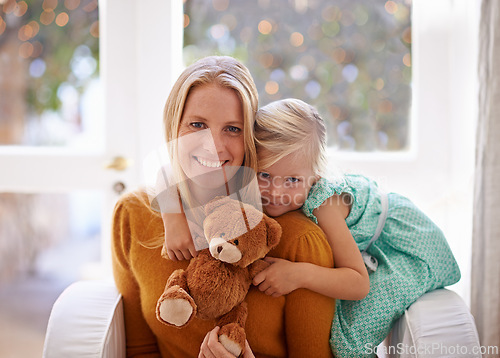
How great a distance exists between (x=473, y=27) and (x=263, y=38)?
0.75 metres

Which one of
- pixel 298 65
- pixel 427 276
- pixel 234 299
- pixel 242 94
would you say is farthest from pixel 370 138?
pixel 234 299

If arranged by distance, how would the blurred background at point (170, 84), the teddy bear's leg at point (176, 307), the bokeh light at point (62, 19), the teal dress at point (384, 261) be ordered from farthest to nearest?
the bokeh light at point (62, 19), the blurred background at point (170, 84), the teal dress at point (384, 261), the teddy bear's leg at point (176, 307)

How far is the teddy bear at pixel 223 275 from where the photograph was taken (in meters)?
0.75

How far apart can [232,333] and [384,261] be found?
503 millimetres

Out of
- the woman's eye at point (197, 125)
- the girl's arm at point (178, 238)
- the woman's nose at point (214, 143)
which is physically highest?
the woman's eye at point (197, 125)

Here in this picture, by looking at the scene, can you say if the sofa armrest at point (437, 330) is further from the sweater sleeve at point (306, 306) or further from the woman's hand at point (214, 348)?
the woman's hand at point (214, 348)

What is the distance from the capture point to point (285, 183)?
101 cm

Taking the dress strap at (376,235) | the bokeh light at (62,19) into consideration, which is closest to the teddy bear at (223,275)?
the dress strap at (376,235)

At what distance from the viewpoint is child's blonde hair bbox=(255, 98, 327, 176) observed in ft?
3.22

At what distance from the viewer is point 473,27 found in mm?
1444

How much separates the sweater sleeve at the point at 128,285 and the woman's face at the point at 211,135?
0.76 feet

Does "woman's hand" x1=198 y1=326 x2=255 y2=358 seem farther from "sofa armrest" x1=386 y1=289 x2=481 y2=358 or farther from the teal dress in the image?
"sofa armrest" x1=386 y1=289 x2=481 y2=358

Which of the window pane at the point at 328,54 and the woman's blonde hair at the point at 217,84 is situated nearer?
the woman's blonde hair at the point at 217,84

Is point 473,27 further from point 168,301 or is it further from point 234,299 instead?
point 168,301
